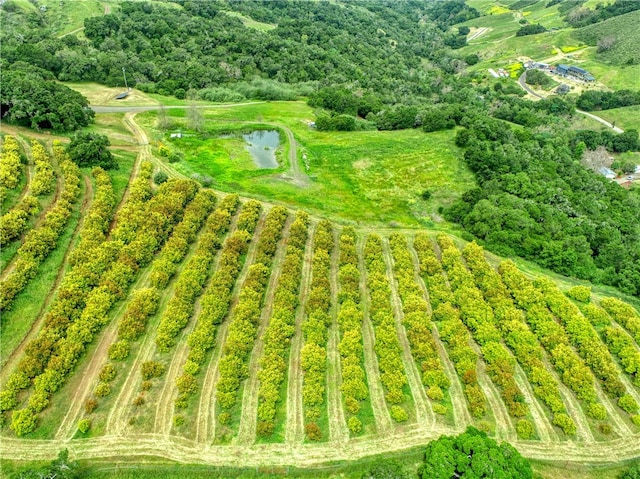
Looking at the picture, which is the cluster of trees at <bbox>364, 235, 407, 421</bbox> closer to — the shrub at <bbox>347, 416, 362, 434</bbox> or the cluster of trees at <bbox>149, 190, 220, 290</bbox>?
the shrub at <bbox>347, 416, 362, 434</bbox>

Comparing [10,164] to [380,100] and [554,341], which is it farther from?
[380,100]

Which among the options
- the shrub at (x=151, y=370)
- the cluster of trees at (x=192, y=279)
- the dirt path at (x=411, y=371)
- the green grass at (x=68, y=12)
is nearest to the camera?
the dirt path at (x=411, y=371)

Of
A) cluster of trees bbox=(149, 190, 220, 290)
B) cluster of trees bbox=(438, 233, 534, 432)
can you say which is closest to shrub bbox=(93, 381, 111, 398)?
cluster of trees bbox=(149, 190, 220, 290)

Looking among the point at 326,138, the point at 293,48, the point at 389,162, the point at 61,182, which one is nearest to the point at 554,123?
the point at 389,162

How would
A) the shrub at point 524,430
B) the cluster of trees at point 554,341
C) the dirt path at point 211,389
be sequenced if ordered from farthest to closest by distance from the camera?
1. the cluster of trees at point 554,341
2. the shrub at point 524,430
3. the dirt path at point 211,389

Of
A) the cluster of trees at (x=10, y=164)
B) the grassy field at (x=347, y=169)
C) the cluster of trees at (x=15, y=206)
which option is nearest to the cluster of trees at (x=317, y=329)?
the grassy field at (x=347, y=169)

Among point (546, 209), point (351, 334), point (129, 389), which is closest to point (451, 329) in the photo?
point (351, 334)

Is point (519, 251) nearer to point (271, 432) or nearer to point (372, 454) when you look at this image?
point (372, 454)

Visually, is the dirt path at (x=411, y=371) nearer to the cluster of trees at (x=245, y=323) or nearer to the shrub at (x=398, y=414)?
the shrub at (x=398, y=414)
